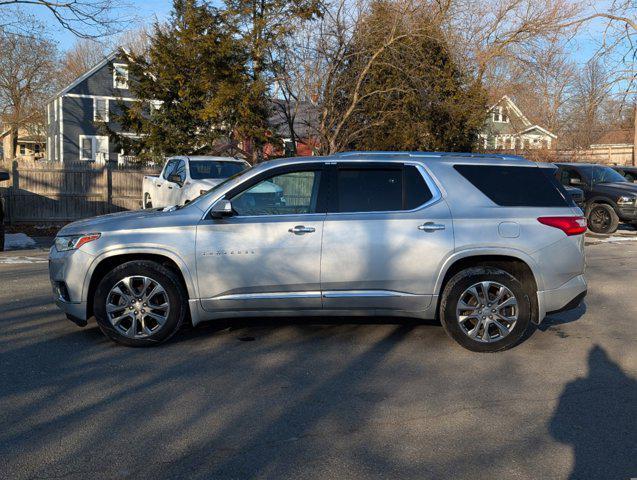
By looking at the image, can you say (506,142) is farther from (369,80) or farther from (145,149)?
(145,149)

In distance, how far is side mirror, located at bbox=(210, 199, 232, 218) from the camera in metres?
5.86

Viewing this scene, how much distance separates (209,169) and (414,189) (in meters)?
9.09

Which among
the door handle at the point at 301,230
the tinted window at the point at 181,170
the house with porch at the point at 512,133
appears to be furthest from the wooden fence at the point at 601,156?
the door handle at the point at 301,230

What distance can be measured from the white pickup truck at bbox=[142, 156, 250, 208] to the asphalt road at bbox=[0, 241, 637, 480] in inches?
266

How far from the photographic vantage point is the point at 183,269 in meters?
5.89

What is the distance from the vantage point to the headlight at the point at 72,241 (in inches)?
233

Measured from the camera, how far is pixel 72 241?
236 inches

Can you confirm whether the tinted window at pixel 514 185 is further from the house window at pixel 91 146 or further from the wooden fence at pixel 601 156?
the house window at pixel 91 146

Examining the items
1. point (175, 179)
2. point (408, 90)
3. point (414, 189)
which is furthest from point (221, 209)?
point (408, 90)

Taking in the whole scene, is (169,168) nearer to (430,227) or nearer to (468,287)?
(430,227)

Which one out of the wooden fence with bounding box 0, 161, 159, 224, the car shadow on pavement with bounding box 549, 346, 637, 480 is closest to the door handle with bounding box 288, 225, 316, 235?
the car shadow on pavement with bounding box 549, 346, 637, 480

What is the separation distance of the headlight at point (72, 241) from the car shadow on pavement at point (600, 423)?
4173mm

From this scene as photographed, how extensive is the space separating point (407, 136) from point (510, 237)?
16729 millimetres

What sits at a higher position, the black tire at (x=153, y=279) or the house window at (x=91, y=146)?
the house window at (x=91, y=146)
